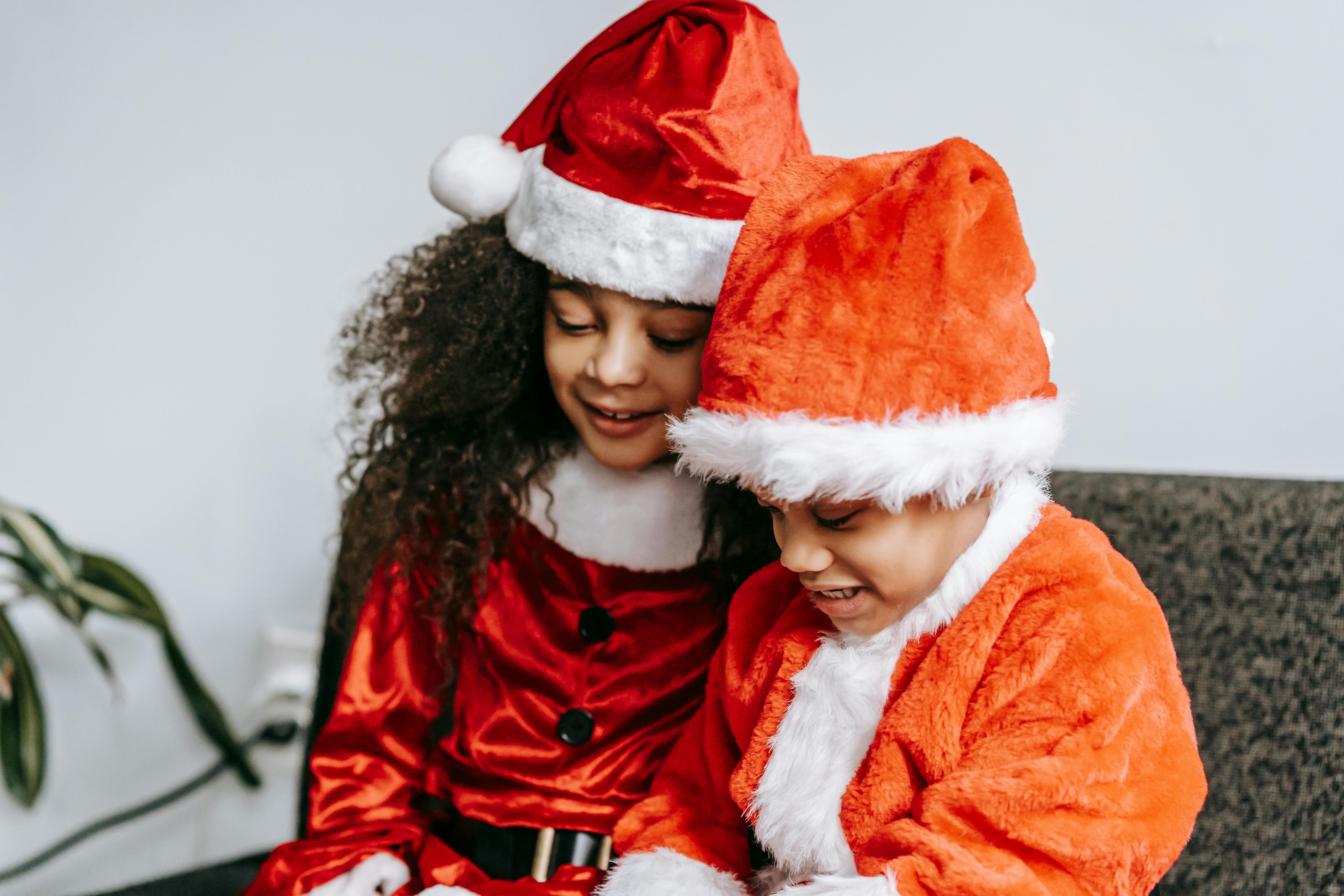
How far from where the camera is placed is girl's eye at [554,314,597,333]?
0.81 metres

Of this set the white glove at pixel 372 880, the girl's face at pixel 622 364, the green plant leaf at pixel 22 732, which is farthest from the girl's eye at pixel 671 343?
the green plant leaf at pixel 22 732

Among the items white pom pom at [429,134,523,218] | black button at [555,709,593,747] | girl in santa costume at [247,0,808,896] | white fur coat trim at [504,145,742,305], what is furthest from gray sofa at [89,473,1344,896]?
white pom pom at [429,134,523,218]

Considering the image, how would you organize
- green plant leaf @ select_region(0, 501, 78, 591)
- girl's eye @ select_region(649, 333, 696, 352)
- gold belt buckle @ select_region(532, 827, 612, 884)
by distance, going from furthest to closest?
green plant leaf @ select_region(0, 501, 78, 591) < gold belt buckle @ select_region(532, 827, 612, 884) < girl's eye @ select_region(649, 333, 696, 352)

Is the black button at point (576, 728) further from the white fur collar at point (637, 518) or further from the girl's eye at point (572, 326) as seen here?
the girl's eye at point (572, 326)

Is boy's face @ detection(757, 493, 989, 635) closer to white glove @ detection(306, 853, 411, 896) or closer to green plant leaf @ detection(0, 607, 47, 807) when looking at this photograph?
white glove @ detection(306, 853, 411, 896)

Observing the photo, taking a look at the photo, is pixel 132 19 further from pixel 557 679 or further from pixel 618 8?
pixel 557 679

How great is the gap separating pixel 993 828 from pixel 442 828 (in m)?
0.62

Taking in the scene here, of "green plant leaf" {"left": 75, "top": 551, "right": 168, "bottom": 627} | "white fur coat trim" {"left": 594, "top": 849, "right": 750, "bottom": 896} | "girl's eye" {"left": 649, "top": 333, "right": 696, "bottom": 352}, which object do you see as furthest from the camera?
"green plant leaf" {"left": 75, "top": 551, "right": 168, "bottom": 627}

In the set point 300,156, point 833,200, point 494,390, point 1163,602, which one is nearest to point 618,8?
point 300,156

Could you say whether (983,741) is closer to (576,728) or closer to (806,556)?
(806,556)

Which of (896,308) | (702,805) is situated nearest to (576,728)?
(702,805)

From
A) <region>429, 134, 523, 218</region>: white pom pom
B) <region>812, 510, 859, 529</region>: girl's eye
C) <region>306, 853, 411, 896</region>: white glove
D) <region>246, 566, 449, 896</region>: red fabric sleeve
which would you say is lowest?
<region>306, 853, 411, 896</region>: white glove

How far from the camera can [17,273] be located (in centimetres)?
140

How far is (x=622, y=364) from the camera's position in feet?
2.54
